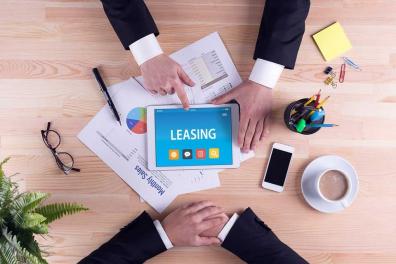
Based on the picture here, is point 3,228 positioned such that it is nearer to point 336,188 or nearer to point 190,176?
point 190,176

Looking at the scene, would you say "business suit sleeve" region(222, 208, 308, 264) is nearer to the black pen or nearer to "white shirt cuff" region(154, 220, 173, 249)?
"white shirt cuff" region(154, 220, 173, 249)

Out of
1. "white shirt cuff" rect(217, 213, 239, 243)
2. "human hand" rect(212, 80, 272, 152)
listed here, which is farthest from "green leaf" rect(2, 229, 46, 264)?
"human hand" rect(212, 80, 272, 152)

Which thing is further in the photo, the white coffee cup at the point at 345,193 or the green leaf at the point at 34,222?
the white coffee cup at the point at 345,193

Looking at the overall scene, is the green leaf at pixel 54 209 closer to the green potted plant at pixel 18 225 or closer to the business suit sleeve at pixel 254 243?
the green potted plant at pixel 18 225

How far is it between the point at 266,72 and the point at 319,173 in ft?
1.06

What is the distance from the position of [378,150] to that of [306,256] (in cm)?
37

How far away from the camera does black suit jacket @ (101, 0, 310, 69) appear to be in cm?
110

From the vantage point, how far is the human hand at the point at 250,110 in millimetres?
1151

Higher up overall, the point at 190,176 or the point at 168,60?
the point at 168,60

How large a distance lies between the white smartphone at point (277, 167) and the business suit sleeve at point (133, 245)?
0.35 meters

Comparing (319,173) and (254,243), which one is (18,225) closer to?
(254,243)

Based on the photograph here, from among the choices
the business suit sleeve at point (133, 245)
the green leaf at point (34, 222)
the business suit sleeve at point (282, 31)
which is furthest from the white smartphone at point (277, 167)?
the green leaf at point (34, 222)

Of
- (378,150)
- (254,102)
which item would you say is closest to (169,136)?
(254,102)

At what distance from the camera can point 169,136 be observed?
3.85ft
